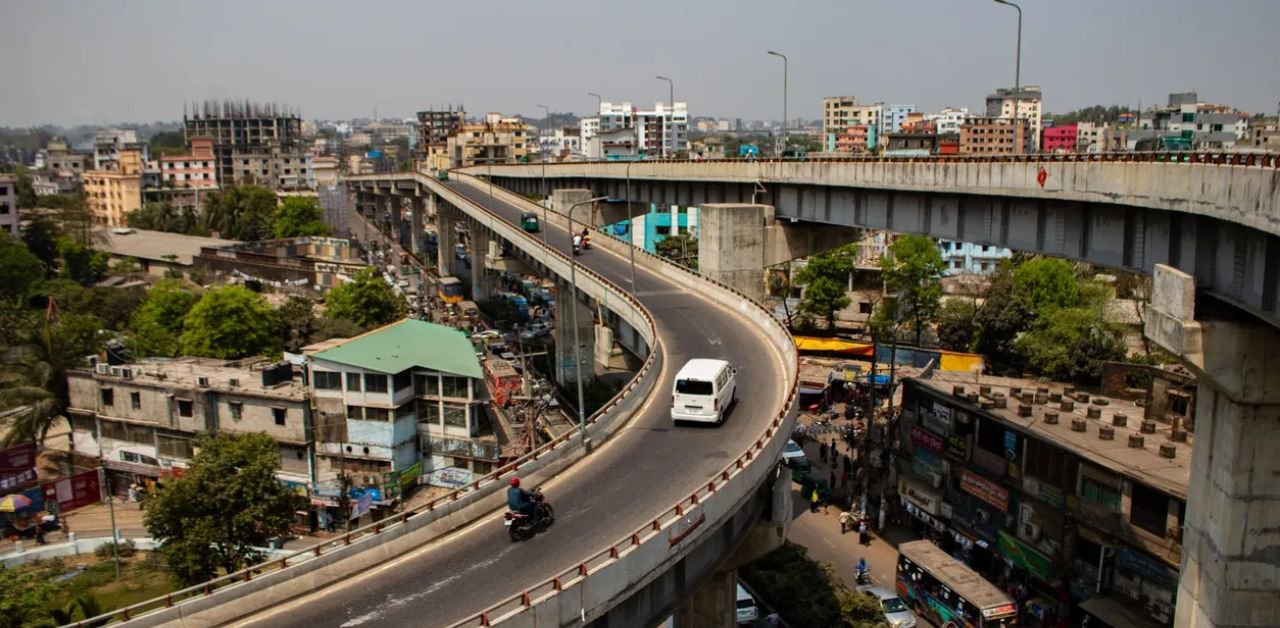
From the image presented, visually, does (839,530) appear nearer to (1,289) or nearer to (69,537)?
(69,537)

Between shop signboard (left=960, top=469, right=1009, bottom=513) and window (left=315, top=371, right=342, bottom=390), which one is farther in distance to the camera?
window (left=315, top=371, right=342, bottom=390)

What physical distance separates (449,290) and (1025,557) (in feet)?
237

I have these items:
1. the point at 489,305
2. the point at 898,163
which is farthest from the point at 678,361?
the point at 489,305

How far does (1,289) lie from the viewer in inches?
3068

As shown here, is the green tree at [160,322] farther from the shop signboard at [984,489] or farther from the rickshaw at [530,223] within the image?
the shop signboard at [984,489]

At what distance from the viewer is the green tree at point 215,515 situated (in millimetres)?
31406

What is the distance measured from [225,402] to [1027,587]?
34029 millimetres

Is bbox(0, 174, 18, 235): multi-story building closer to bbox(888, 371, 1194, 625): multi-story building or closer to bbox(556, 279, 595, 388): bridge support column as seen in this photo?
bbox(556, 279, 595, 388): bridge support column

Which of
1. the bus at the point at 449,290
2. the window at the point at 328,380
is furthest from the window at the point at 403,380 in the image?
the bus at the point at 449,290

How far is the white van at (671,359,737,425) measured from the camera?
25594 mm

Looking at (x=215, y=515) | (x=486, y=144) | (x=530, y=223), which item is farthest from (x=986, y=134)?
(x=215, y=515)

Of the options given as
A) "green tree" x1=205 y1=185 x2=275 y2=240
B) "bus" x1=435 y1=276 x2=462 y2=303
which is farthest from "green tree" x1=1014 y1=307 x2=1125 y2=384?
"green tree" x1=205 y1=185 x2=275 y2=240

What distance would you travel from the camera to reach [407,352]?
4453cm

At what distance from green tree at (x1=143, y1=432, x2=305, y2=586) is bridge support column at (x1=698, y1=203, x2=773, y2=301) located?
22.6 metres
